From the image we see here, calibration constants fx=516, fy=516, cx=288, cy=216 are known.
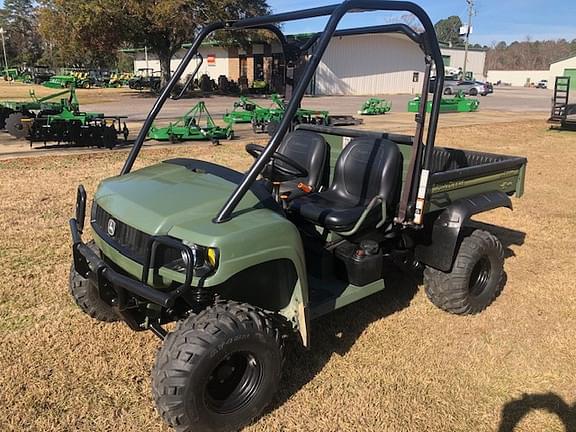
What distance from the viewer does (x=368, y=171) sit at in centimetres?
372

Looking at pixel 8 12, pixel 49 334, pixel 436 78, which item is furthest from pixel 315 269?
pixel 8 12

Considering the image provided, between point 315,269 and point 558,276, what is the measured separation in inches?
99.3

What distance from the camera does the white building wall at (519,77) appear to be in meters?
76.0

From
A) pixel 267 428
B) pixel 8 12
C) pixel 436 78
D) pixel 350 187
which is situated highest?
pixel 8 12

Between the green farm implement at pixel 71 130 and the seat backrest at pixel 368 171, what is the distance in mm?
8311

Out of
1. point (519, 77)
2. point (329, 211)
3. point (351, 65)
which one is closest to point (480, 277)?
point (329, 211)

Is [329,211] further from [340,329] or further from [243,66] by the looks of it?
[243,66]

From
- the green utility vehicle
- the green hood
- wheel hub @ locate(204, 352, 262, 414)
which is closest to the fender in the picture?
the green utility vehicle

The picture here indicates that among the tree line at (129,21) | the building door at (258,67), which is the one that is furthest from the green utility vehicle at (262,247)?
the building door at (258,67)

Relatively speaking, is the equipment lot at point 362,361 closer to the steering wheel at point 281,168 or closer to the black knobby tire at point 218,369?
the black knobby tire at point 218,369

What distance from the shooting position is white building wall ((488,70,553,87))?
76.0m

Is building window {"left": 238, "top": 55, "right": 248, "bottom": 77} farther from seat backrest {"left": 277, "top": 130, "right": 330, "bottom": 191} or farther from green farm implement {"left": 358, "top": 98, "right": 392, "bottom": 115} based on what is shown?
seat backrest {"left": 277, "top": 130, "right": 330, "bottom": 191}

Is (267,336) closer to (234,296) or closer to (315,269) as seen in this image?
(234,296)

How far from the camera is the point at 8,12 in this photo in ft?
290
